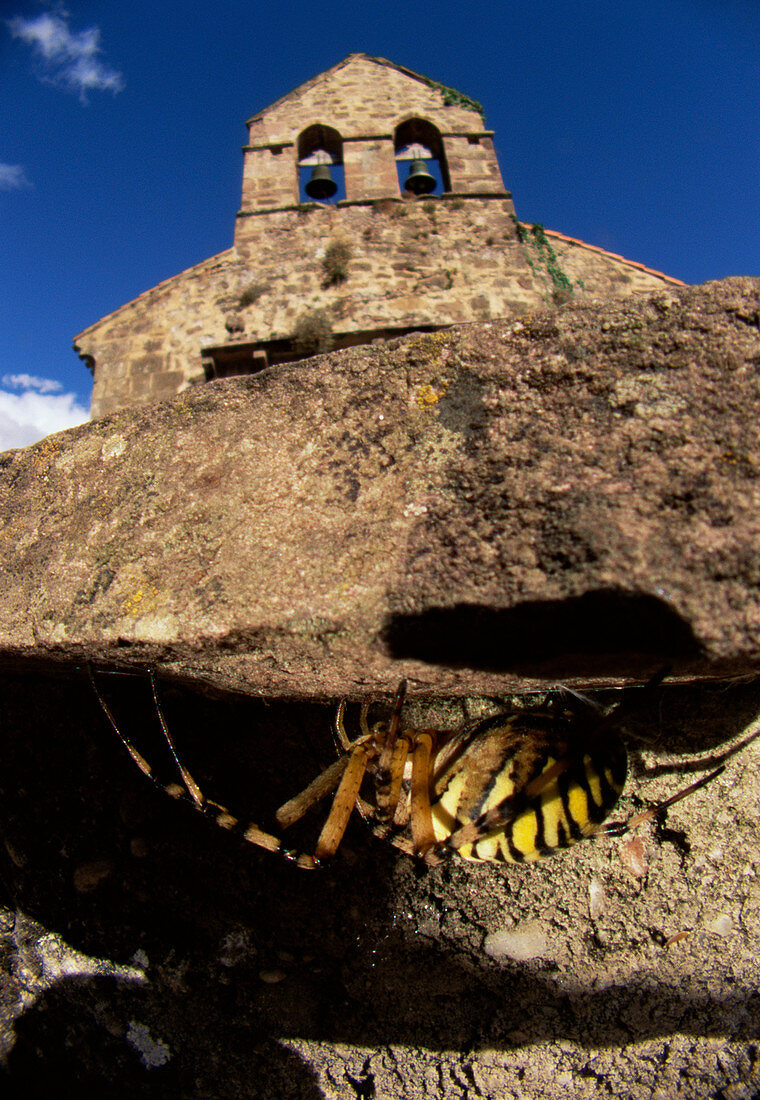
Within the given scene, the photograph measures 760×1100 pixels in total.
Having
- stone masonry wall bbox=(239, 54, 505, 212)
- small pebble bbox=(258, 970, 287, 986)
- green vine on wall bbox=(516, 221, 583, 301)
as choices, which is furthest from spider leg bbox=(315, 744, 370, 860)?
stone masonry wall bbox=(239, 54, 505, 212)

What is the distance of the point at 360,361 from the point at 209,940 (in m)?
1.62

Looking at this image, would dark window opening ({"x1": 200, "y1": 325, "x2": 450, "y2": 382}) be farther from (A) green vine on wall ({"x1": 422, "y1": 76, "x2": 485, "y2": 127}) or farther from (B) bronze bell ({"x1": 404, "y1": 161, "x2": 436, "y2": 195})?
(A) green vine on wall ({"x1": 422, "y1": 76, "x2": 485, "y2": 127})

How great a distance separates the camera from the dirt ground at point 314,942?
63.4 inches

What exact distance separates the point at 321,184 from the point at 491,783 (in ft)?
25.2

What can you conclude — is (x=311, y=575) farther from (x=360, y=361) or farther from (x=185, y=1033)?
(x=185, y=1033)

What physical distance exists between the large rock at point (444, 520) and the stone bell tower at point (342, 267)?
543cm

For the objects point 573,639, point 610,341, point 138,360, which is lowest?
point 573,639

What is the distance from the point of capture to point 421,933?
1.67 m

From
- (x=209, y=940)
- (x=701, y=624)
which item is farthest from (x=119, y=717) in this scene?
(x=701, y=624)

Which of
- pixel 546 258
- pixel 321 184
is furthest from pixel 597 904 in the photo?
pixel 321 184

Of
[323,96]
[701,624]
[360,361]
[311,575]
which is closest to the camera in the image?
[701,624]

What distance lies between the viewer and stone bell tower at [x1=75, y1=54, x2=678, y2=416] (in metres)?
6.43

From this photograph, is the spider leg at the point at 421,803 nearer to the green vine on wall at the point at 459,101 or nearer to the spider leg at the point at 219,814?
the spider leg at the point at 219,814

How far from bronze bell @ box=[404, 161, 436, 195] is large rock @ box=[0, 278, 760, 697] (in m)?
7.29
